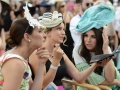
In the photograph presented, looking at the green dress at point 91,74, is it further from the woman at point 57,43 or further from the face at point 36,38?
the face at point 36,38

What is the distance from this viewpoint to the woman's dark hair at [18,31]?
10.6ft

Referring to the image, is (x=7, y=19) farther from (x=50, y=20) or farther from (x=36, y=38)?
(x=36, y=38)

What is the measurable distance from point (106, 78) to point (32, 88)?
1228mm

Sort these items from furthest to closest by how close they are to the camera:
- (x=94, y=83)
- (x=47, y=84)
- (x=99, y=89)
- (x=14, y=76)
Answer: (x=94, y=83)
(x=99, y=89)
(x=47, y=84)
(x=14, y=76)

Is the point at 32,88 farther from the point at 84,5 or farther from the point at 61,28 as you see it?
the point at 84,5

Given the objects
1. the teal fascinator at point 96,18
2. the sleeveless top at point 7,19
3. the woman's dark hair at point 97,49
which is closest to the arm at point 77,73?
the woman's dark hair at point 97,49

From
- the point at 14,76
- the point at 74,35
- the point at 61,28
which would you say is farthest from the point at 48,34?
the point at 74,35

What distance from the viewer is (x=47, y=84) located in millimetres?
3762

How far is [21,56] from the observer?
10.6ft

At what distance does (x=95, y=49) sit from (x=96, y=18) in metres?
0.41

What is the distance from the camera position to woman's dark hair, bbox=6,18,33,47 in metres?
3.24

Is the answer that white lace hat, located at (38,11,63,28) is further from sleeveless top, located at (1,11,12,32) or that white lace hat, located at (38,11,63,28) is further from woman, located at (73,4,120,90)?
sleeveless top, located at (1,11,12,32)

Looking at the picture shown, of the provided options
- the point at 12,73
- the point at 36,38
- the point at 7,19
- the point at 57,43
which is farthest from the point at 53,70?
the point at 7,19

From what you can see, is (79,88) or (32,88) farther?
(79,88)
